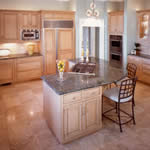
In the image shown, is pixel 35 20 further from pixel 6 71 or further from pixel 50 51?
pixel 6 71

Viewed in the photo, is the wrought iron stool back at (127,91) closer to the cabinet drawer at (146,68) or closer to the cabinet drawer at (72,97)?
the cabinet drawer at (72,97)

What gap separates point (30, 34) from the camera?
6.40m

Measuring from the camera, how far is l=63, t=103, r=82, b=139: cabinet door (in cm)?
299

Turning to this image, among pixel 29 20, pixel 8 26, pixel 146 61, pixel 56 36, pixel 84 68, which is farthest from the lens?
pixel 56 36

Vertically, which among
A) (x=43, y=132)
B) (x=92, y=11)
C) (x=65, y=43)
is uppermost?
(x=92, y=11)

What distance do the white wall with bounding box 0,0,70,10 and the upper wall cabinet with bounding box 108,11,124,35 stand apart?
175 centimetres

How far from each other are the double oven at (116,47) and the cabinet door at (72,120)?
4531 mm

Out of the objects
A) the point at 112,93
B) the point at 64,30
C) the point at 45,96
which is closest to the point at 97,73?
the point at 112,93

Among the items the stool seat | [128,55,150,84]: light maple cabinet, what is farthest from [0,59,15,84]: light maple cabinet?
[128,55,150,84]: light maple cabinet

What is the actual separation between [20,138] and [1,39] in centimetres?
383

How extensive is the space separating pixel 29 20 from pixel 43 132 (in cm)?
420

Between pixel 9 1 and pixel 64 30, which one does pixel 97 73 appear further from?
pixel 9 1

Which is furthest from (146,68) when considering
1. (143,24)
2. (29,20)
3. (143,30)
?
(29,20)

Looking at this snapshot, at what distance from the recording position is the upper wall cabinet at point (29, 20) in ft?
20.4
